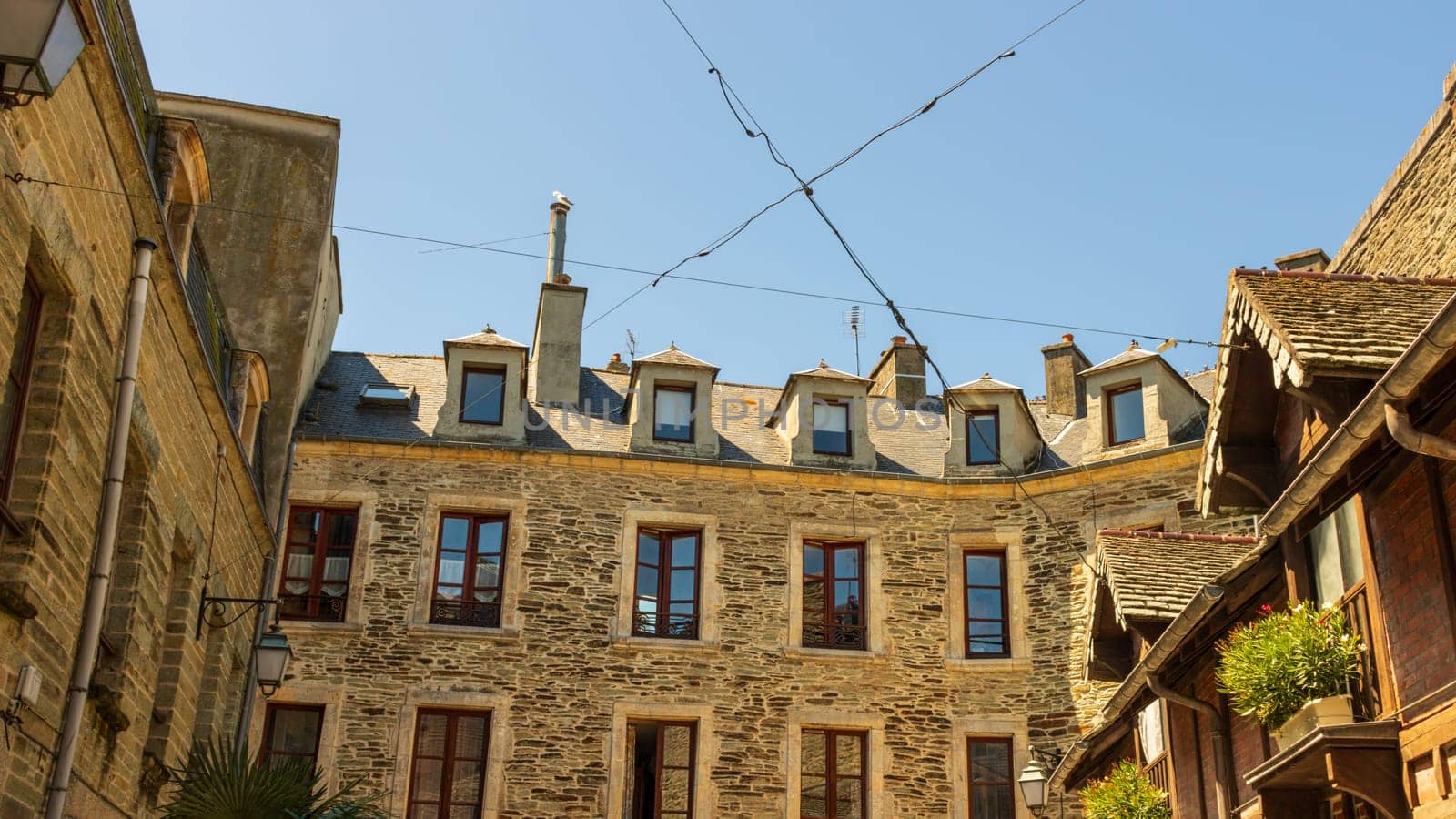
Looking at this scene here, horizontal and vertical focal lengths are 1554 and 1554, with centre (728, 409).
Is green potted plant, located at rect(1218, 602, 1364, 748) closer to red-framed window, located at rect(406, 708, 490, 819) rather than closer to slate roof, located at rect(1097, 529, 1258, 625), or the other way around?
slate roof, located at rect(1097, 529, 1258, 625)

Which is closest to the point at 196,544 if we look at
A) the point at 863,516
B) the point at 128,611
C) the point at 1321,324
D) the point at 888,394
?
the point at 128,611

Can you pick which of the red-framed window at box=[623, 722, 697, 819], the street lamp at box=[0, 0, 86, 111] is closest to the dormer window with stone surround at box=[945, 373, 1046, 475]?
the red-framed window at box=[623, 722, 697, 819]

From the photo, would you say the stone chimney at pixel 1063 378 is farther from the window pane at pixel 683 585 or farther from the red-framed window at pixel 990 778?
the window pane at pixel 683 585

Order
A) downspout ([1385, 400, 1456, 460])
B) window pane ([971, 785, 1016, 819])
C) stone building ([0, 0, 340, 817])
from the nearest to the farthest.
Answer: downspout ([1385, 400, 1456, 460]) < stone building ([0, 0, 340, 817]) < window pane ([971, 785, 1016, 819])

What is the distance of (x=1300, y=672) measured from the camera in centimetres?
762

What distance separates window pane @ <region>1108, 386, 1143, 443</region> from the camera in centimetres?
1802

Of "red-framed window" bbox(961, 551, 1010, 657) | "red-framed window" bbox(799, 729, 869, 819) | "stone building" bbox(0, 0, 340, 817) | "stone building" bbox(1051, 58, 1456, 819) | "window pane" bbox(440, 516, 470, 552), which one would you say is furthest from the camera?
"red-framed window" bbox(961, 551, 1010, 657)

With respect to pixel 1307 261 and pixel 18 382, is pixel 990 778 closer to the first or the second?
pixel 1307 261

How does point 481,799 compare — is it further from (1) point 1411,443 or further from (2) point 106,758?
(1) point 1411,443

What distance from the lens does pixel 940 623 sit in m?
17.6

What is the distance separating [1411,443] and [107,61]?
5982mm

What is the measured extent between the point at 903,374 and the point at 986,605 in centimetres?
395

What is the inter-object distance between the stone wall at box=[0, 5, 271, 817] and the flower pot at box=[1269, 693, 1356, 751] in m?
5.91

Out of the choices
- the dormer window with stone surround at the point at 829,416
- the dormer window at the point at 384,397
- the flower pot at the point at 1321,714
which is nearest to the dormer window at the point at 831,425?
the dormer window with stone surround at the point at 829,416
